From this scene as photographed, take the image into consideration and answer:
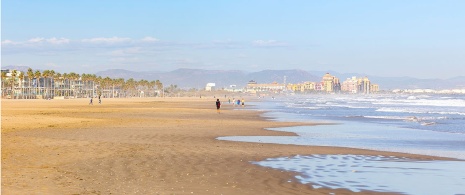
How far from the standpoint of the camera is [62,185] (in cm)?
1053

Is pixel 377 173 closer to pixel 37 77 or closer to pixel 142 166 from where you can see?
pixel 142 166

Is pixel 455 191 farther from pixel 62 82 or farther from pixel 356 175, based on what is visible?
pixel 62 82

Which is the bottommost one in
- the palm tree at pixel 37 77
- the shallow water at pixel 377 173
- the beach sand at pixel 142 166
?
the shallow water at pixel 377 173

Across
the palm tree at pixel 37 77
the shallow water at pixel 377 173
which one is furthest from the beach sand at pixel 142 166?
the palm tree at pixel 37 77

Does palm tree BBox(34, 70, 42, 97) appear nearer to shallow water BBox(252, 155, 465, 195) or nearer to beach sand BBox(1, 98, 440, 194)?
beach sand BBox(1, 98, 440, 194)

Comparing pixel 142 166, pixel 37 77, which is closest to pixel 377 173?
pixel 142 166

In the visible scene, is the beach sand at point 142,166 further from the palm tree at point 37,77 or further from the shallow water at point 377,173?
the palm tree at point 37,77

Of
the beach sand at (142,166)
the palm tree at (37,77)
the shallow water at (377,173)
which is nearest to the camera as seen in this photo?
the beach sand at (142,166)

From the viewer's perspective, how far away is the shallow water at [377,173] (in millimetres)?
11094

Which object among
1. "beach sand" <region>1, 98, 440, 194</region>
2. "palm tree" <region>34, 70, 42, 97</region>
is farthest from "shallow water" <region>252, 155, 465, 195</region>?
"palm tree" <region>34, 70, 42, 97</region>

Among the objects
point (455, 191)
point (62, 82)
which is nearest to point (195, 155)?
point (455, 191)

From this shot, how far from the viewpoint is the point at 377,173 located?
13109 millimetres

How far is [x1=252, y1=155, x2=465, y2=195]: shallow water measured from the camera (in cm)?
1109

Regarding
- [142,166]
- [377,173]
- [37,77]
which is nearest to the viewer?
[377,173]
